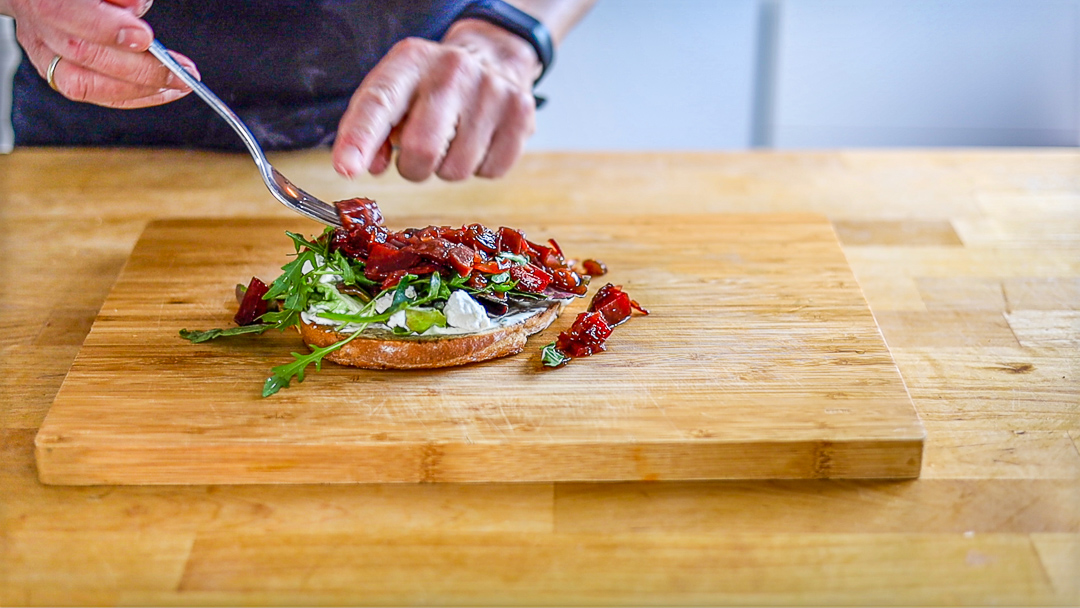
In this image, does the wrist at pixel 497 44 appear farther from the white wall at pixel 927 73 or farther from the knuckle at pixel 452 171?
the white wall at pixel 927 73

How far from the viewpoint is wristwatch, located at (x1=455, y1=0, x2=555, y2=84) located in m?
3.67

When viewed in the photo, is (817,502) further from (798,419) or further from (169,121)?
(169,121)

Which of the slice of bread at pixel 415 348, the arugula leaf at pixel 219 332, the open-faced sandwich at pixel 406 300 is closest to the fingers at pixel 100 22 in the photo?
the open-faced sandwich at pixel 406 300

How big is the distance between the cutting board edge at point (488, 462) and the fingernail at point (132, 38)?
1.18 meters

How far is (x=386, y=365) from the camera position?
2.62m

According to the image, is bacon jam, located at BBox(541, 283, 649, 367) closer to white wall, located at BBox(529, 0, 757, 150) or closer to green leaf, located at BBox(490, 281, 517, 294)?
green leaf, located at BBox(490, 281, 517, 294)

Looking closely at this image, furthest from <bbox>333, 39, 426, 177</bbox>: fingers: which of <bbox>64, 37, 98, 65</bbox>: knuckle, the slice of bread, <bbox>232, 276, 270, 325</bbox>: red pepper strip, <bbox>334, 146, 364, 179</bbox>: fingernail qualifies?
<bbox>64, 37, 98, 65</bbox>: knuckle

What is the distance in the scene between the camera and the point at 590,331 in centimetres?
267

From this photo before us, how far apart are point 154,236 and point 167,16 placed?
2.67 ft

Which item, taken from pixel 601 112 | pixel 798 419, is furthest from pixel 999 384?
pixel 601 112

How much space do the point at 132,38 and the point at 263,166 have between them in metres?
0.51

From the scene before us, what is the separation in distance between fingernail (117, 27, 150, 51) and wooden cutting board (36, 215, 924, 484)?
77 cm

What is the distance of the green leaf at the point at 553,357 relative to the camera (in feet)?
8.50

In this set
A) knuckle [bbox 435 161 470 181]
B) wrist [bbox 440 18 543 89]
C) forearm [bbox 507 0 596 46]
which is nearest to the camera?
knuckle [bbox 435 161 470 181]
